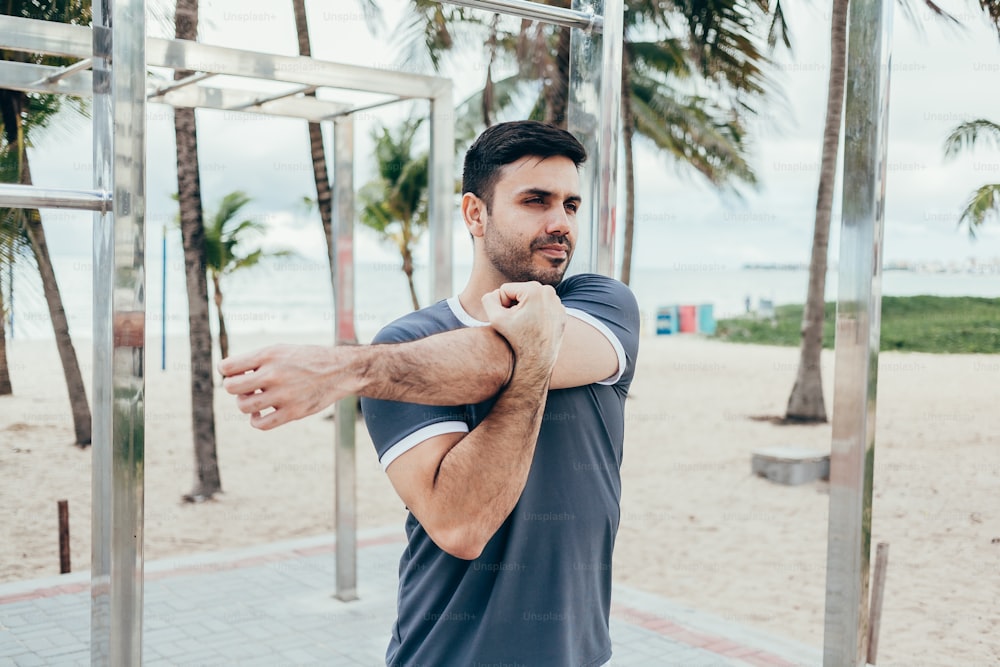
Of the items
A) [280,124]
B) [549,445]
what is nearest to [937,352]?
[549,445]

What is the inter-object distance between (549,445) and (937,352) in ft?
83.0

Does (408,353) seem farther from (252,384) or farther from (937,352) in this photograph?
(937,352)

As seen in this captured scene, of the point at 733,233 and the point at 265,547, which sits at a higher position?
the point at 733,233

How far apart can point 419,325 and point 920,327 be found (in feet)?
97.8

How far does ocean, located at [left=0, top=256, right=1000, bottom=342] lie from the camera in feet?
113

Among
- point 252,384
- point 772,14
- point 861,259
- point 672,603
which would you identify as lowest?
point 672,603

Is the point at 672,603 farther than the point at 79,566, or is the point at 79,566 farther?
the point at 79,566

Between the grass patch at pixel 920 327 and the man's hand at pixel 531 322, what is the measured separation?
21952 mm

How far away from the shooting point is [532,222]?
1.58 metres

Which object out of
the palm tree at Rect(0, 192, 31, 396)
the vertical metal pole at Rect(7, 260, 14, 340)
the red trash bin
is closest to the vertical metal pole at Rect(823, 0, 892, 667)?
the palm tree at Rect(0, 192, 31, 396)

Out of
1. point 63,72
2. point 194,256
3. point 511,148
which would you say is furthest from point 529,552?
point 194,256

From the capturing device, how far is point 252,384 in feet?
3.37

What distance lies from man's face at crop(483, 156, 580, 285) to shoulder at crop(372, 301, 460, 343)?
0.43ft

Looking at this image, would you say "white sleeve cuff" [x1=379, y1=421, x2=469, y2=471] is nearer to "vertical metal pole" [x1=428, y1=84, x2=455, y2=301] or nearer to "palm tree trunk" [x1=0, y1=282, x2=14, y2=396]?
"vertical metal pole" [x1=428, y1=84, x2=455, y2=301]
